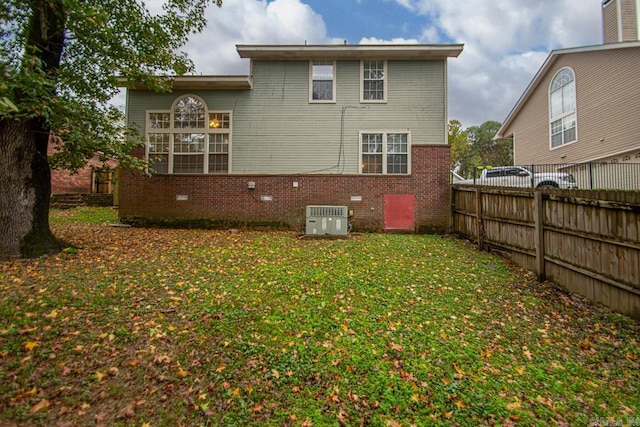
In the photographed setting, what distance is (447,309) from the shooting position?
175 inches

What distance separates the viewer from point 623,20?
14211mm

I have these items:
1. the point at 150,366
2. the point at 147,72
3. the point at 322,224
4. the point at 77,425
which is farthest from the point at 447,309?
the point at 147,72

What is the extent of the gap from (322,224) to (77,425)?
7212 millimetres

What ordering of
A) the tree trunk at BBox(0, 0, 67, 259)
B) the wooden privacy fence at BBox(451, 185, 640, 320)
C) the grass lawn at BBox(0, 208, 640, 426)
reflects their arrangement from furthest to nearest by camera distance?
the tree trunk at BBox(0, 0, 67, 259)
the wooden privacy fence at BBox(451, 185, 640, 320)
the grass lawn at BBox(0, 208, 640, 426)

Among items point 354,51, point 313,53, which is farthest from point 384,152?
point 313,53

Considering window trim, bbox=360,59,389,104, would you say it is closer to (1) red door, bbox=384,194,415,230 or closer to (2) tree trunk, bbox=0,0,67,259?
(1) red door, bbox=384,194,415,230

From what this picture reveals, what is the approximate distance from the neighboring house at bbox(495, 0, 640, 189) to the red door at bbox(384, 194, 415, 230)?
578 centimetres

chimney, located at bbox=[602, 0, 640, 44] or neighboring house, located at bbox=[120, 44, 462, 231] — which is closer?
neighboring house, located at bbox=[120, 44, 462, 231]

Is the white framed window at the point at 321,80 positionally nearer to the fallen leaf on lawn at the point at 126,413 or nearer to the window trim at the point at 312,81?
the window trim at the point at 312,81

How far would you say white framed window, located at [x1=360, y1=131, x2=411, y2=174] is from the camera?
10.8 m

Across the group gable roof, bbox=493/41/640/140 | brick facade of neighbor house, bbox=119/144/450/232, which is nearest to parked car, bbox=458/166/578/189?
brick facade of neighbor house, bbox=119/144/450/232

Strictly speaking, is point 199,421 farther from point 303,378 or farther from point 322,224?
point 322,224

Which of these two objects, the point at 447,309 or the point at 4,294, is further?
the point at 447,309

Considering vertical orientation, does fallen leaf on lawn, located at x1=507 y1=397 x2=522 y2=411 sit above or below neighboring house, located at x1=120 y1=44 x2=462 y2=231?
below
